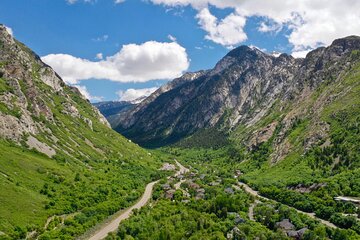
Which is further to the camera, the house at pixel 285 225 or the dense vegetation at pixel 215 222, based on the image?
the house at pixel 285 225

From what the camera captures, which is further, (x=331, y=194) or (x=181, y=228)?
(x=331, y=194)

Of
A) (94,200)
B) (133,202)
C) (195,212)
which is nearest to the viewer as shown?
(195,212)

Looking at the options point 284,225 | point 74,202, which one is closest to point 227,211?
point 284,225

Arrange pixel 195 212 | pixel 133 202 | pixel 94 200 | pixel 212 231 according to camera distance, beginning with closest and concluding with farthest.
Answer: pixel 212 231 < pixel 195 212 < pixel 94 200 < pixel 133 202

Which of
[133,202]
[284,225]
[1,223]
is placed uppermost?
[284,225]

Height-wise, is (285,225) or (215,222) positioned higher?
(285,225)

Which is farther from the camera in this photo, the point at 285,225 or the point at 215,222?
the point at 215,222

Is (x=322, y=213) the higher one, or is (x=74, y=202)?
(x=322, y=213)

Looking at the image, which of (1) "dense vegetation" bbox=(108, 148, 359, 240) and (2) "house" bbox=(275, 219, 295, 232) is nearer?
(1) "dense vegetation" bbox=(108, 148, 359, 240)

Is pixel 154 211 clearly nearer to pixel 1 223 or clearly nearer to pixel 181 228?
pixel 181 228
